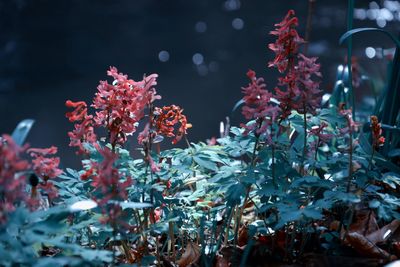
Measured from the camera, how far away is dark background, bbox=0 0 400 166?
587 cm

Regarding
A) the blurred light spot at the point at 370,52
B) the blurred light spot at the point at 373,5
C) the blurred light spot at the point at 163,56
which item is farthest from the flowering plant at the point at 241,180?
the blurred light spot at the point at 373,5

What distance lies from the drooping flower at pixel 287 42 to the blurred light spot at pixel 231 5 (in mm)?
8779

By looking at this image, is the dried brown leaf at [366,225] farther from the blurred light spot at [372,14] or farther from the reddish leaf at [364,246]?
the blurred light spot at [372,14]

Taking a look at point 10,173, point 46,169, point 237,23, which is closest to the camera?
point 10,173

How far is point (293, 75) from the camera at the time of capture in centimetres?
147

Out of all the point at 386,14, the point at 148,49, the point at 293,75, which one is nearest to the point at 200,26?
the point at 148,49

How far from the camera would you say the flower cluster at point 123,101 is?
1.52 m

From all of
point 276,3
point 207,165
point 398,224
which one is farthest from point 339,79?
point 276,3

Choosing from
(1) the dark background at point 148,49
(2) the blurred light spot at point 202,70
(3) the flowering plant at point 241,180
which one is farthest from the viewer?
(2) the blurred light spot at point 202,70

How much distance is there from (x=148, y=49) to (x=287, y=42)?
273 inches

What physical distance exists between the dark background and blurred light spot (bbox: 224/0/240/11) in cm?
1

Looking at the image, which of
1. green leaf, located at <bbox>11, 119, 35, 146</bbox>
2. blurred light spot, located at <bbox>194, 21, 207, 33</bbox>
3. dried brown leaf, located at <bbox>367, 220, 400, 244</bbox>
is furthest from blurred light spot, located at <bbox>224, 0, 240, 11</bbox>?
green leaf, located at <bbox>11, 119, 35, 146</bbox>

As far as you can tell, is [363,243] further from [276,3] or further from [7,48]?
[276,3]

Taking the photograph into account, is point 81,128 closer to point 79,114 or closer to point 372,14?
point 79,114
